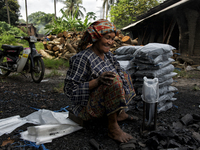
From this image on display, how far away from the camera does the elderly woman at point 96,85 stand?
60.0 inches

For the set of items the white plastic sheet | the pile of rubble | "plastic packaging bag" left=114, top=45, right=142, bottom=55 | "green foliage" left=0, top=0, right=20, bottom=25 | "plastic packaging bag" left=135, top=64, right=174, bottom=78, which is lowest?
the white plastic sheet

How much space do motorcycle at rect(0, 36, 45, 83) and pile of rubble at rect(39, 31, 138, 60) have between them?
3429 millimetres

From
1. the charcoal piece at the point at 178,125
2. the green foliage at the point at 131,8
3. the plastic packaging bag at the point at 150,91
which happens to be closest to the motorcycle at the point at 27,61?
the plastic packaging bag at the point at 150,91

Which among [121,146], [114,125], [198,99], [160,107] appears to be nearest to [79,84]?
[114,125]

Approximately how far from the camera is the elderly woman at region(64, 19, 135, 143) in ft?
5.00

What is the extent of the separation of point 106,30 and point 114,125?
3.34ft

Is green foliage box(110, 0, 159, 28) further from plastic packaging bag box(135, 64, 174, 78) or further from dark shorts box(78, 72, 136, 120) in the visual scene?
dark shorts box(78, 72, 136, 120)

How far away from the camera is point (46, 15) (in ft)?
179

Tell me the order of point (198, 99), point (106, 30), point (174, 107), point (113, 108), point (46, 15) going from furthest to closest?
point (46, 15) → point (198, 99) → point (174, 107) → point (106, 30) → point (113, 108)

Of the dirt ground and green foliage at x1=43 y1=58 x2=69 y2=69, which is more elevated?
green foliage at x1=43 y1=58 x2=69 y2=69

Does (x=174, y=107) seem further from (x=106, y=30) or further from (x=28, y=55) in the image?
(x=28, y=55)

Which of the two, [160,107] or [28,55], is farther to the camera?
[28,55]

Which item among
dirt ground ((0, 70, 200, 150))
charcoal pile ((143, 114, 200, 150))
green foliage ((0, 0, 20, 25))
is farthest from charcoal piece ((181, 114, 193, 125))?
green foliage ((0, 0, 20, 25))

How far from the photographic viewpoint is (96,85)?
61.4 inches
